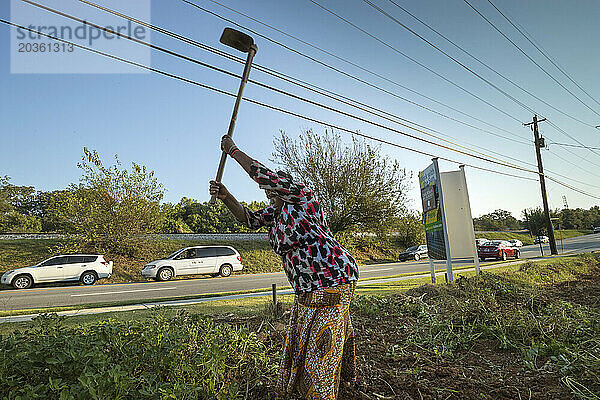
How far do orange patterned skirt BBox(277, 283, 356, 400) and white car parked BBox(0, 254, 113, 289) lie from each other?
51.4 feet

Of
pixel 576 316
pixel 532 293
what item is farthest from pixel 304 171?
pixel 576 316

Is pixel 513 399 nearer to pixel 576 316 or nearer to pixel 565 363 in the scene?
pixel 565 363

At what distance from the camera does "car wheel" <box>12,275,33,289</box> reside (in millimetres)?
14175

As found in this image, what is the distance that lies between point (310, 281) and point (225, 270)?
16.3m

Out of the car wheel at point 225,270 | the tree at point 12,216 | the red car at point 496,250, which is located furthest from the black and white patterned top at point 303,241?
the tree at point 12,216

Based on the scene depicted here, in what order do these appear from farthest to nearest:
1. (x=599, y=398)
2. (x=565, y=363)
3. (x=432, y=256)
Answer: (x=432, y=256) → (x=565, y=363) → (x=599, y=398)

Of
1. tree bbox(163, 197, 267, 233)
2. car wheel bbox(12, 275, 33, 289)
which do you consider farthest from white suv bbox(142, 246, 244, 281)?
tree bbox(163, 197, 267, 233)

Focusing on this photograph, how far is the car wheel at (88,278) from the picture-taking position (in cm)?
1559

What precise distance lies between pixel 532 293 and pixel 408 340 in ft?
11.9

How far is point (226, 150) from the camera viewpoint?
285cm

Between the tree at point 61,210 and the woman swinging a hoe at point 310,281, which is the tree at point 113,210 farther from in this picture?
the woman swinging a hoe at point 310,281

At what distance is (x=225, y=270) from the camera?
18.0 m

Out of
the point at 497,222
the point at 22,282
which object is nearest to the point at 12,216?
the point at 22,282

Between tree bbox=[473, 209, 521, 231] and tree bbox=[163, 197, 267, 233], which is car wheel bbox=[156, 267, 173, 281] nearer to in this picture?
tree bbox=[163, 197, 267, 233]
